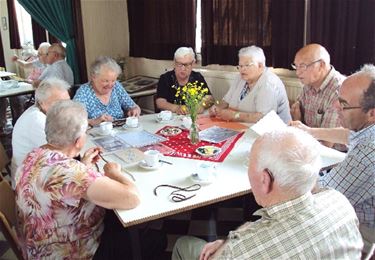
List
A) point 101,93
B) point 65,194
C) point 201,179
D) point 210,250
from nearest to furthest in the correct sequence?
point 210,250 < point 65,194 < point 201,179 < point 101,93

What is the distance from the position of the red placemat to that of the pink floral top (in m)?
0.58

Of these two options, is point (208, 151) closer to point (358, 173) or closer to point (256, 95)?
point (358, 173)

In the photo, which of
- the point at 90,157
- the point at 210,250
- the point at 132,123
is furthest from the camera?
the point at 132,123

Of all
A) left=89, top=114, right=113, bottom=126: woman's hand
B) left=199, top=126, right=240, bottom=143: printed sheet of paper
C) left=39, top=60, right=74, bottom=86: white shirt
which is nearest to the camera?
left=199, top=126, right=240, bottom=143: printed sheet of paper

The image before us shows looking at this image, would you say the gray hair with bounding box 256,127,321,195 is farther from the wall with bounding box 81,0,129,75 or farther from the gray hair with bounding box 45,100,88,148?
the wall with bounding box 81,0,129,75

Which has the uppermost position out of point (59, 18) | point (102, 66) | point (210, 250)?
point (59, 18)

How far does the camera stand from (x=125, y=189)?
145 centimetres

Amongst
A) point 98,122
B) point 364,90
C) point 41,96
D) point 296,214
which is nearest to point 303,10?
point 364,90

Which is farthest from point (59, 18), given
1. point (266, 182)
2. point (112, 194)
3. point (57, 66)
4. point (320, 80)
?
point (266, 182)

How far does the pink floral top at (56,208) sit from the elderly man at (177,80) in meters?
1.65

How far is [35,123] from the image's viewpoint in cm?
207

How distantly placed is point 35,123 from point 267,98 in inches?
60.7

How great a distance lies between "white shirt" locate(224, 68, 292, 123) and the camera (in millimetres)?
2627

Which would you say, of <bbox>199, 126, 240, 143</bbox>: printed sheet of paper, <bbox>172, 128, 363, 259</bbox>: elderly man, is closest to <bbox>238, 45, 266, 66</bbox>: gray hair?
<bbox>199, 126, 240, 143</bbox>: printed sheet of paper
